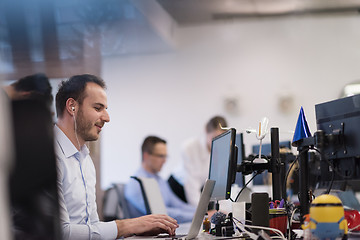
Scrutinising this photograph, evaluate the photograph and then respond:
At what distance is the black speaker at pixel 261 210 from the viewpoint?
184 centimetres

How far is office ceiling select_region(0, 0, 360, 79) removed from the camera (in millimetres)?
4504

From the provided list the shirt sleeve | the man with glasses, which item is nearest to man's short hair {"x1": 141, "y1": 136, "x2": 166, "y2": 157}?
the man with glasses

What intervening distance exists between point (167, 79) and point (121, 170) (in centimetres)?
149

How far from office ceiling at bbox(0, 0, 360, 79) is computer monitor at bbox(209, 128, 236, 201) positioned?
3.25 feet

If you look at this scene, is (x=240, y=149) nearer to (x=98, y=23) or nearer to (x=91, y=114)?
(x=91, y=114)

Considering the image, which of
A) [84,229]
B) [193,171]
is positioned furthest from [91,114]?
[193,171]

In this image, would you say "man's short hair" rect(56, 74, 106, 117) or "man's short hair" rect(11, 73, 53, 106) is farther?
"man's short hair" rect(56, 74, 106, 117)

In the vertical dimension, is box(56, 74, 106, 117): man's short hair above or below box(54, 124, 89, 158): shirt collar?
above

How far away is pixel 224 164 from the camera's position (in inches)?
83.9

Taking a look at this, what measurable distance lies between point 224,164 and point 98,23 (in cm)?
372

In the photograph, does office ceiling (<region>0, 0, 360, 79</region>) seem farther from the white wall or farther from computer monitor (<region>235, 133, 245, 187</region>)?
computer monitor (<region>235, 133, 245, 187</region>)

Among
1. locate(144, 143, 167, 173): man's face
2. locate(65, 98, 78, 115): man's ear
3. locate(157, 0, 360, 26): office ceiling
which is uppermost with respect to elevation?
locate(157, 0, 360, 26): office ceiling

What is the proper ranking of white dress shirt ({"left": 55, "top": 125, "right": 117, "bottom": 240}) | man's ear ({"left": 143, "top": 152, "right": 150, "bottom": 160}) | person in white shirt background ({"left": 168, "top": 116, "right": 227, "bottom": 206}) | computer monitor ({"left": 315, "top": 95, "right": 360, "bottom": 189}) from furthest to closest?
1. person in white shirt background ({"left": 168, "top": 116, "right": 227, "bottom": 206})
2. man's ear ({"left": 143, "top": 152, "right": 150, "bottom": 160})
3. white dress shirt ({"left": 55, "top": 125, "right": 117, "bottom": 240})
4. computer monitor ({"left": 315, "top": 95, "right": 360, "bottom": 189})

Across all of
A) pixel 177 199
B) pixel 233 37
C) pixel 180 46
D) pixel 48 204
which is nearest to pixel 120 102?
pixel 180 46
